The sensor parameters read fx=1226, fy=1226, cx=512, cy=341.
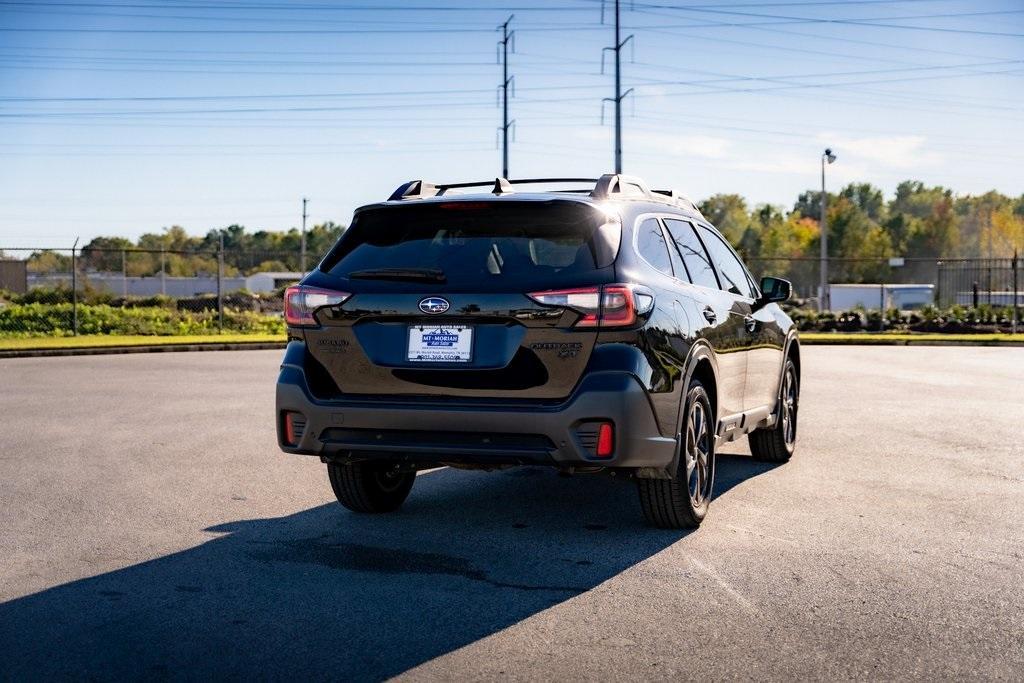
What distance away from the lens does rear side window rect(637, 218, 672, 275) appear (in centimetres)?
678

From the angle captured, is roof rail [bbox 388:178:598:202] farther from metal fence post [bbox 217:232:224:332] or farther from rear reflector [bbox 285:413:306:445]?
metal fence post [bbox 217:232:224:332]

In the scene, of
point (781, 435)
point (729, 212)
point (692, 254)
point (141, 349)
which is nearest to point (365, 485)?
point (692, 254)

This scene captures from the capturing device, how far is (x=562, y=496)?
817 centimetres

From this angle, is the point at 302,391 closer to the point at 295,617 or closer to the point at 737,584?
the point at 295,617

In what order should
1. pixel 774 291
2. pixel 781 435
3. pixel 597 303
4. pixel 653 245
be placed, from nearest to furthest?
1. pixel 597 303
2. pixel 653 245
3. pixel 774 291
4. pixel 781 435

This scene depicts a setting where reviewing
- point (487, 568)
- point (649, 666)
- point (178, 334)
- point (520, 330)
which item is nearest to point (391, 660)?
point (649, 666)

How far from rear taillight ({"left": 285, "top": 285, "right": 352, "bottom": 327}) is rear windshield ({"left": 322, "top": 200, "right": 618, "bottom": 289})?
0.47ft

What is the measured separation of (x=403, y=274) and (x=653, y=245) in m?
1.49

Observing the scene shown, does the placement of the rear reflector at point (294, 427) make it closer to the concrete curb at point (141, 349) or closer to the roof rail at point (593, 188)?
the roof rail at point (593, 188)

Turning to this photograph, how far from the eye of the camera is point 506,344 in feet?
20.4

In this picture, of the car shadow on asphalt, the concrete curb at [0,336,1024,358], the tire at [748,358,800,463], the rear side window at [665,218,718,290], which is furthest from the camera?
the concrete curb at [0,336,1024,358]

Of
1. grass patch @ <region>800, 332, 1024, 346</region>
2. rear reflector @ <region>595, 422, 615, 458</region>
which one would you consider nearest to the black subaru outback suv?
rear reflector @ <region>595, 422, 615, 458</region>

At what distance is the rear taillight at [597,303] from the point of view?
6164 mm

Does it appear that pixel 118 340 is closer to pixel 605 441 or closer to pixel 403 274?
pixel 403 274
